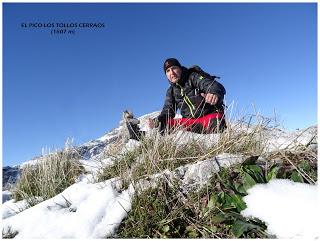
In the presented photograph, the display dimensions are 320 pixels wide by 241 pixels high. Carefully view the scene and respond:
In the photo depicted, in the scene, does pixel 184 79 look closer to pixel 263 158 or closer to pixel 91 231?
pixel 263 158

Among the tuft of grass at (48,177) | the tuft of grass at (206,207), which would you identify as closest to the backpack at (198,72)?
the tuft of grass at (48,177)

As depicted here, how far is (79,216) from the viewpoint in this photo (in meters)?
3.62

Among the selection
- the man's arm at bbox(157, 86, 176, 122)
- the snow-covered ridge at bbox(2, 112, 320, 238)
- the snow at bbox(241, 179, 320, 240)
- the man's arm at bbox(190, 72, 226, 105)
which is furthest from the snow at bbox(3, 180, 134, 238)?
the man's arm at bbox(157, 86, 176, 122)

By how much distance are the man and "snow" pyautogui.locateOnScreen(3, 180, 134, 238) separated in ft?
6.86

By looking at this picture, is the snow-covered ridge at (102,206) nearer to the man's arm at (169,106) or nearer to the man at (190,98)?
the man at (190,98)

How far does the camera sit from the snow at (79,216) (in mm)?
3414

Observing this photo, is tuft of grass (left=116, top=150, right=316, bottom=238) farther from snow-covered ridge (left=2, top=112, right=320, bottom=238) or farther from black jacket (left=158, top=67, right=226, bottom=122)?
black jacket (left=158, top=67, right=226, bottom=122)

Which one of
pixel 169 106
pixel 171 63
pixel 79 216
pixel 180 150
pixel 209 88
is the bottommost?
pixel 79 216

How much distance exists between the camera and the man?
606 centimetres

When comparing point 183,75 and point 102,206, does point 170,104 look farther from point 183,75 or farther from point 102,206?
point 102,206

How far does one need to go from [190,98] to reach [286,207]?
12.1ft

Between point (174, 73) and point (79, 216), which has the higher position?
point (174, 73)

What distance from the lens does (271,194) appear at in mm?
3279

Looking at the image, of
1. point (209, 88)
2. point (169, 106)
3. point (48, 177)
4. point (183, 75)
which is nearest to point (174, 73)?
point (183, 75)
